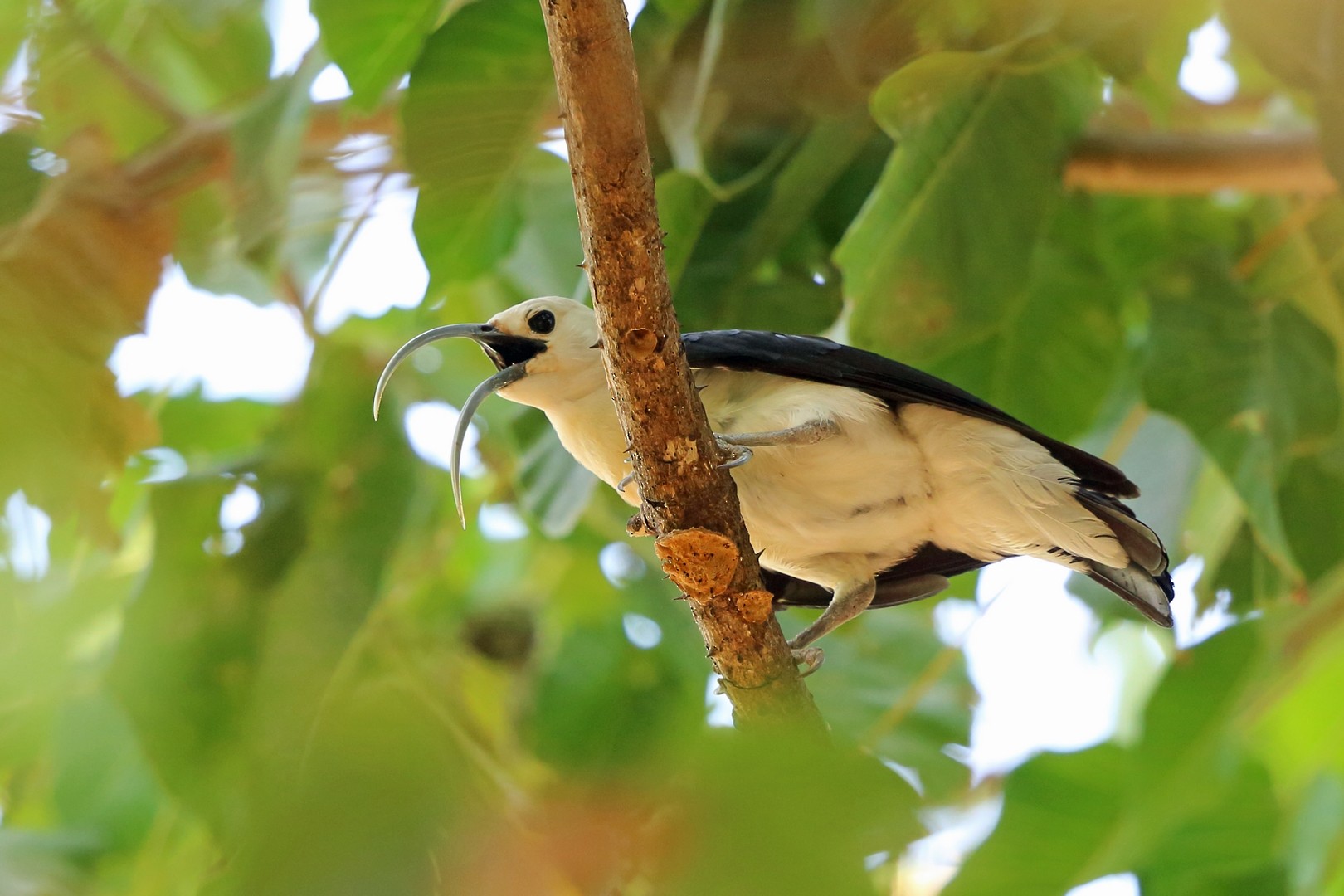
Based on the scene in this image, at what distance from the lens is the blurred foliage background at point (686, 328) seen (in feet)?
11.3

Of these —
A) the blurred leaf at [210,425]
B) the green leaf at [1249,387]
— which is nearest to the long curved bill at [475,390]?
the green leaf at [1249,387]

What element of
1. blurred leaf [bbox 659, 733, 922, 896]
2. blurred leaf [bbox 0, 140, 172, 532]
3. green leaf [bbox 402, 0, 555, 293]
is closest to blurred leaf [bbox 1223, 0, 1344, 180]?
green leaf [bbox 402, 0, 555, 293]

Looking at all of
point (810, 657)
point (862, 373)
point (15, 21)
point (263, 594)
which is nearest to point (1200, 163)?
point (862, 373)

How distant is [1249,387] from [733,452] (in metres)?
2.03

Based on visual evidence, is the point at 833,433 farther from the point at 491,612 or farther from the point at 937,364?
the point at 491,612

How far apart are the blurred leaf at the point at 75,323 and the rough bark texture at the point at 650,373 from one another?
1.69 metres

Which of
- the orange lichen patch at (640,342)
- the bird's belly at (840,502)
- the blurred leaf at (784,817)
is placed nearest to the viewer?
the blurred leaf at (784,817)

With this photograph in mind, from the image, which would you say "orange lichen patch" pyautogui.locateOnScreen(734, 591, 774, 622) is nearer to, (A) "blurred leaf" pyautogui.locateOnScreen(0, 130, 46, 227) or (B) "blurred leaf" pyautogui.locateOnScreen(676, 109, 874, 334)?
(B) "blurred leaf" pyautogui.locateOnScreen(676, 109, 874, 334)

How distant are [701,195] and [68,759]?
3044 millimetres

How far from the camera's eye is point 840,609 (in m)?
3.41

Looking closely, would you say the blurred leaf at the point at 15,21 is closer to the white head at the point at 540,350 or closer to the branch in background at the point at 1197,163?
the branch in background at the point at 1197,163

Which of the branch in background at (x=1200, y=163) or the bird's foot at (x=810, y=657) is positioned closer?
the bird's foot at (x=810, y=657)

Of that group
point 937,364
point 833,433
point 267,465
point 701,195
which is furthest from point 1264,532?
point 267,465

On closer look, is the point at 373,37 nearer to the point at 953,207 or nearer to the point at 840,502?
the point at 953,207
